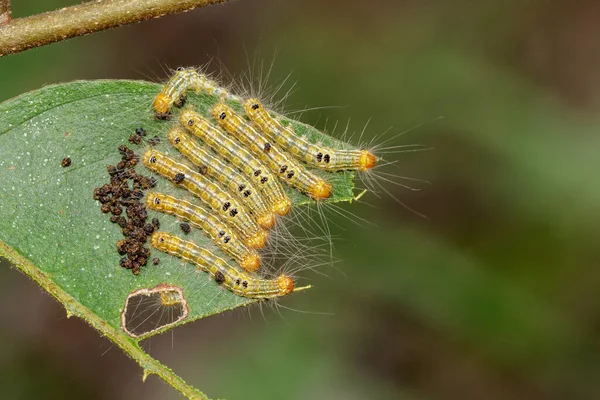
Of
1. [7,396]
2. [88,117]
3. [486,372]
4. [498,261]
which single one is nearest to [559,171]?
[498,261]

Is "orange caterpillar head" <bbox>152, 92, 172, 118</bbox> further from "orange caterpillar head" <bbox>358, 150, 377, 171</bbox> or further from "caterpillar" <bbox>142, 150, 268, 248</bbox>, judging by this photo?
"orange caterpillar head" <bbox>358, 150, 377, 171</bbox>

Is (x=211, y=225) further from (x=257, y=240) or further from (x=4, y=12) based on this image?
(x=4, y=12)

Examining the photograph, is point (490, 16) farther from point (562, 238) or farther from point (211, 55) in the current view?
point (211, 55)


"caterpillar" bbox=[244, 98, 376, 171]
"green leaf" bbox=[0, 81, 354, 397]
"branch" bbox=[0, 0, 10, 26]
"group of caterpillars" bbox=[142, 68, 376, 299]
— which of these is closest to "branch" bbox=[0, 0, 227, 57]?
"branch" bbox=[0, 0, 10, 26]

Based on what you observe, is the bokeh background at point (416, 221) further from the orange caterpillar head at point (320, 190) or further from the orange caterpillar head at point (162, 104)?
the orange caterpillar head at point (162, 104)

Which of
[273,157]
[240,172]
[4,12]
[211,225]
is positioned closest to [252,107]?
[273,157]

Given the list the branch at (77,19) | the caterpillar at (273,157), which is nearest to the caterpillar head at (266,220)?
the caterpillar at (273,157)

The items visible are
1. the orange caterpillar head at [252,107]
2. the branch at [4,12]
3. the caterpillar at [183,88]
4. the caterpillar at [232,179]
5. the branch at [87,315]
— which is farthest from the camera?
the orange caterpillar head at [252,107]
